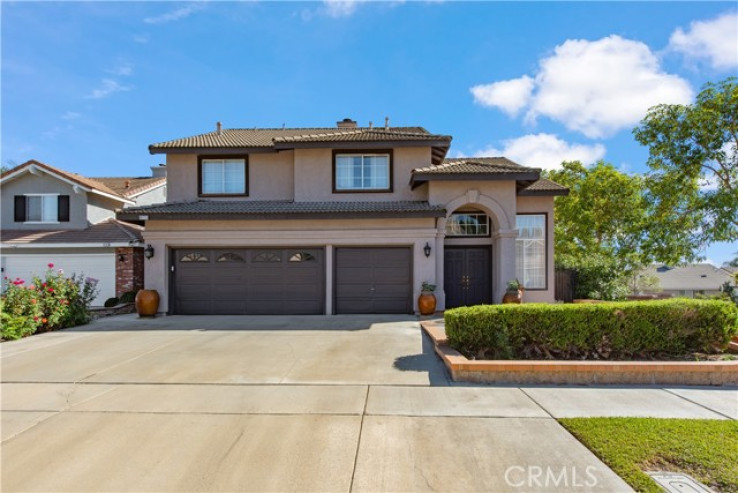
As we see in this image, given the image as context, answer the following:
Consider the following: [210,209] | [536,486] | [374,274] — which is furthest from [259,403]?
[210,209]

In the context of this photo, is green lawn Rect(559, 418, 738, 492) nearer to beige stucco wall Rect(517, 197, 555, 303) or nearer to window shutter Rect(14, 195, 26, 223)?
beige stucco wall Rect(517, 197, 555, 303)

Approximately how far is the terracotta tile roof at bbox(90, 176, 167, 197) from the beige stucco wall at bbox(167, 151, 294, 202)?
23.1 ft

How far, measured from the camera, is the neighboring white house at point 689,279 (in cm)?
4784

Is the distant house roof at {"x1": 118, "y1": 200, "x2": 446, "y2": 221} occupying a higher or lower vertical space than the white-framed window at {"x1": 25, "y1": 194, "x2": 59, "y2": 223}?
lower

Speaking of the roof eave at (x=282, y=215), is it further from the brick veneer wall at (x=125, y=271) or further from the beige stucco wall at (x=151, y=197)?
the beige stucco wall at (x=151, y=197)

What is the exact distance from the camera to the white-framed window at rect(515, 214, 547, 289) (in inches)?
538

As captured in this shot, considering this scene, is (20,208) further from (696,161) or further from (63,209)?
(696,161)

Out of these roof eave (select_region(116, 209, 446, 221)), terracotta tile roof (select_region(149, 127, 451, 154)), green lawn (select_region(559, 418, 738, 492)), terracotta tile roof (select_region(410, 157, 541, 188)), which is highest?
terracotta tile roof (select_region(149, 127, 451, 154))

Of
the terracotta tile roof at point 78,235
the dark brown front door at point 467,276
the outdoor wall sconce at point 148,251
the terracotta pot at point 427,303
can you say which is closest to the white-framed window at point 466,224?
the dark brown front door at point 467,276

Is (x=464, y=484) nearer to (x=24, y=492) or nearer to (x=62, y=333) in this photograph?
(x=24, y=492)

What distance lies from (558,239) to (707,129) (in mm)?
14744

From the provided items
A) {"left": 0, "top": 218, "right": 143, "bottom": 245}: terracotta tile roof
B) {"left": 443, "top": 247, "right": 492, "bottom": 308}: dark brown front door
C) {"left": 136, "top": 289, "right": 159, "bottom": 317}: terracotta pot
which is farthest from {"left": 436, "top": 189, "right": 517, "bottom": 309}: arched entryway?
{"left": 0, "top": 218, "right": 143, "bottom": 245}: terracotta tile roof

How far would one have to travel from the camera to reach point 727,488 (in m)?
3.15

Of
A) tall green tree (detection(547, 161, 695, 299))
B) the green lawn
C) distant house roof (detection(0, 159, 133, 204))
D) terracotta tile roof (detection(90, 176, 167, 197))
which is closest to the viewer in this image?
the green lawn
